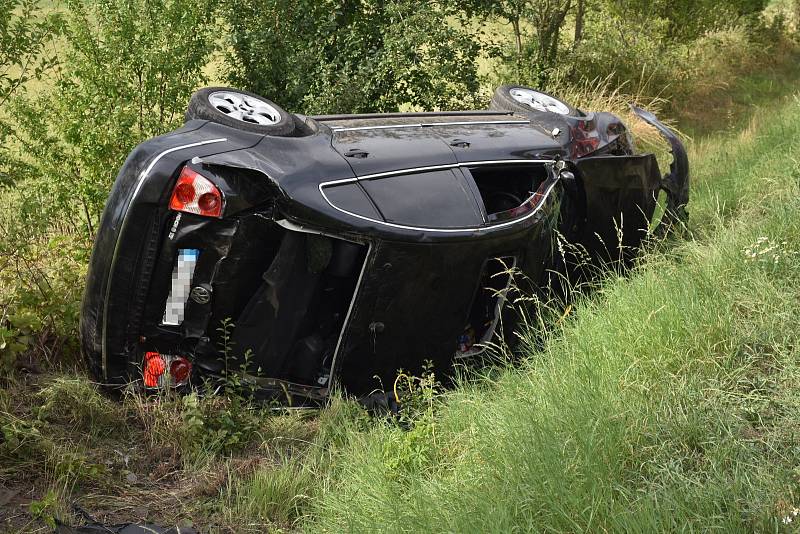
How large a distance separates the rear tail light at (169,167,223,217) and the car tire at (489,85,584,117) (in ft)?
9.16

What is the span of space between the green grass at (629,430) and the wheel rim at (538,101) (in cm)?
183

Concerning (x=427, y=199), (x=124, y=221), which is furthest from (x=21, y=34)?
(x=427, y=199)

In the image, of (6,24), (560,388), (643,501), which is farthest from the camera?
(6,24)

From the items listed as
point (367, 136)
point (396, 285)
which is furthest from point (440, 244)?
point (367, 136)

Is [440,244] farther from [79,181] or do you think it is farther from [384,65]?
[384,65]

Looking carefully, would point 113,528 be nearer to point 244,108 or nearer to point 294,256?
point 294,256

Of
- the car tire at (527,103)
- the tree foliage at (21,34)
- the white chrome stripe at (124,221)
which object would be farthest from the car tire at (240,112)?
the car tire at (527,103)

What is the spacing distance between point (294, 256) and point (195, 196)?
58 centimetres

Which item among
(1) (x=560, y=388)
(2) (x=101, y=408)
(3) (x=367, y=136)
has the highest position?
(3) (x=367, y=136)

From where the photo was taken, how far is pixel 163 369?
4.84 m

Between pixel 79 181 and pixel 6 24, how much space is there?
1.58 m

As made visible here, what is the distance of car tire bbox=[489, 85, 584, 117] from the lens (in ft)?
21.8

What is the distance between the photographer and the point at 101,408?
4.84 m

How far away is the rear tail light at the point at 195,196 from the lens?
4570 mm
